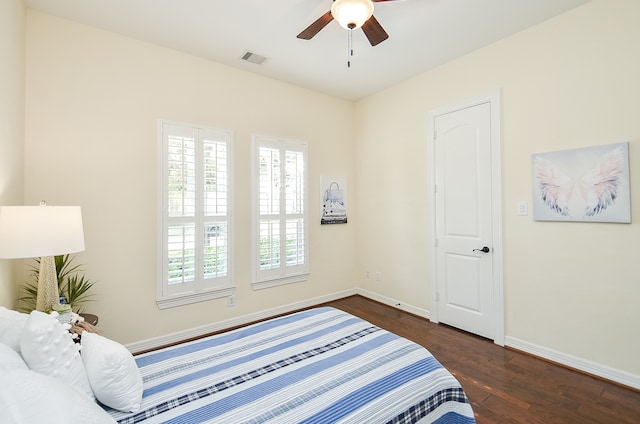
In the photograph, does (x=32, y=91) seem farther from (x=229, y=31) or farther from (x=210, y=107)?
(x=229, y=31)

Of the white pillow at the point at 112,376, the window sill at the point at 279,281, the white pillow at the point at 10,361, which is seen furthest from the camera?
the window sill at the point at 279,281

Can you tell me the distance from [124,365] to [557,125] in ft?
11.6

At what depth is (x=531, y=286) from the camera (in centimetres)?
275

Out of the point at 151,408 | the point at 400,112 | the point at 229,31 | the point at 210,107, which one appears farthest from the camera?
the point at 400,112

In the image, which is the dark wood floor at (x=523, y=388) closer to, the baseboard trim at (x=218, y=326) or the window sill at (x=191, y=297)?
the baseboard trim at (x=218, y=326)

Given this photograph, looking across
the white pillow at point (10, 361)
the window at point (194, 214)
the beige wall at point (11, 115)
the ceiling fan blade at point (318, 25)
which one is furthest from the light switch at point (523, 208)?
the beige wall at point (11, 115)

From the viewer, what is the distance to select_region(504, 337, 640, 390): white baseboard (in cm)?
222

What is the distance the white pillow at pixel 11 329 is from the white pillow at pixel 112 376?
0.23 m

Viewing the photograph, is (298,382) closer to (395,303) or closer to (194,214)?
(194,214)

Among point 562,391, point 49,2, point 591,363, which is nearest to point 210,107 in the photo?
point 49,2

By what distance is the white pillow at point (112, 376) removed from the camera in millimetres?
1183

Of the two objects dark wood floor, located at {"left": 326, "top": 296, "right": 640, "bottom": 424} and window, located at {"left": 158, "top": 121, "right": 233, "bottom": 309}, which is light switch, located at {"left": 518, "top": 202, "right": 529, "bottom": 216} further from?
window, located at {"left": 158, "top": 121, "right": 233, "bottom": 309}

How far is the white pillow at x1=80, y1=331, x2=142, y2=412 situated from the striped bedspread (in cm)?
5

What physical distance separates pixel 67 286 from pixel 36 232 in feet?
3.48
